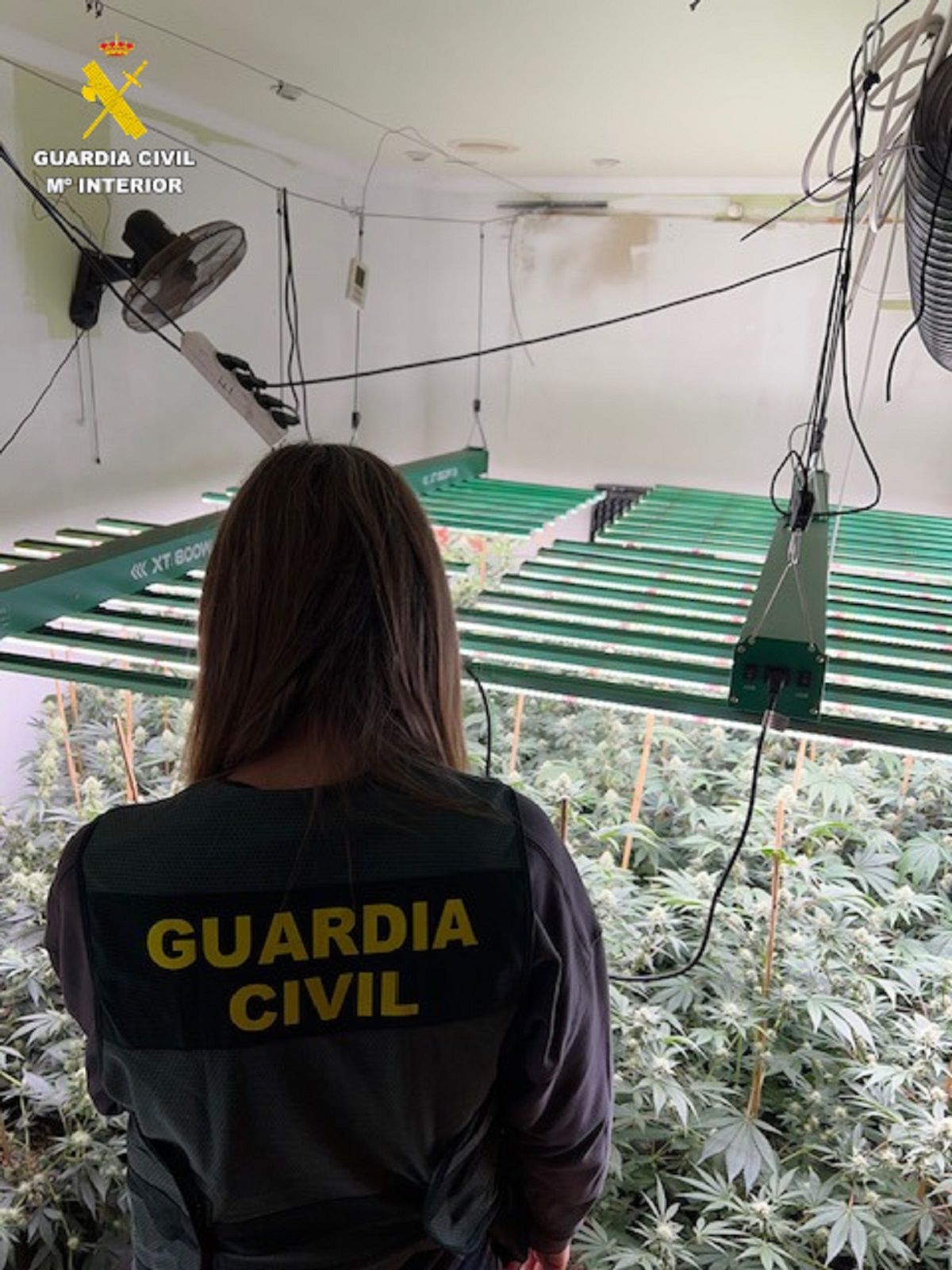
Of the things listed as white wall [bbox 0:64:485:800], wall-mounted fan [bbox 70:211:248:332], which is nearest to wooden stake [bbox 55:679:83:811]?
white wall [bbox 0:64:485:800]

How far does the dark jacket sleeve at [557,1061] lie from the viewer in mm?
799

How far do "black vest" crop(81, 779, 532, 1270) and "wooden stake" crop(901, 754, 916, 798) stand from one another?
2.07 meters

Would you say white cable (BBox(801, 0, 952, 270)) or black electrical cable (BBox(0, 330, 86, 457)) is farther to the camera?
black electrical cable (BBox(0, 330, 86, 457))

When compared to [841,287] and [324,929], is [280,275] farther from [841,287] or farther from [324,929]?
[324,929]

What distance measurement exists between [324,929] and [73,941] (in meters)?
0.23

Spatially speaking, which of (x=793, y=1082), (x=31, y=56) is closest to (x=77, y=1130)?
(x=793, y=1082)

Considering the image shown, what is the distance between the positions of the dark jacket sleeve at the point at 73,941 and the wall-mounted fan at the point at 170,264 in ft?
6.05

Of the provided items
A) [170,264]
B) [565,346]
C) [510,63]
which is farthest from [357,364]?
[170,264]

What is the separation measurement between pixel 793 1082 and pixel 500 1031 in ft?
5.08

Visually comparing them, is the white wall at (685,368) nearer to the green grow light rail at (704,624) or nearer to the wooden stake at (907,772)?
the green grow light rail at (704,624)

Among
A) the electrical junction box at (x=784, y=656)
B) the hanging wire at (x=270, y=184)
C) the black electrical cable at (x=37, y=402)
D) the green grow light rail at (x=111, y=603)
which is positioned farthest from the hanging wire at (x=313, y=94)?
the electrical junction box at (x=784, y=656)

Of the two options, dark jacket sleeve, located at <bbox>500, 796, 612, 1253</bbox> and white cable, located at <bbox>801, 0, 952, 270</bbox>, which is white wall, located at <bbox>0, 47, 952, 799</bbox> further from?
dark jacket sleeve, located at <bbox>500, 796, 612, 1253</bbox>

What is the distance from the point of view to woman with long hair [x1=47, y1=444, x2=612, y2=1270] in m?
0.75

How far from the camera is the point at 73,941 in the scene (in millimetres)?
798
